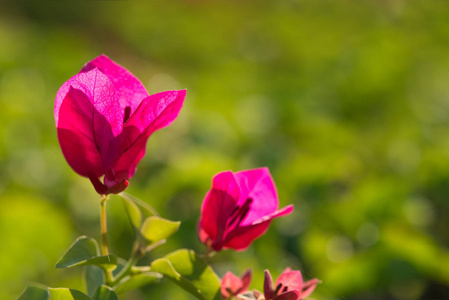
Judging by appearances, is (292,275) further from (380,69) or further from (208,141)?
(380,69)

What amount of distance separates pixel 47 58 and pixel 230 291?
2471 millimetres

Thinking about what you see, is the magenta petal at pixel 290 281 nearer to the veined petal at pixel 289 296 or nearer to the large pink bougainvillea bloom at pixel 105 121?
the veined petal at pixel 289 296

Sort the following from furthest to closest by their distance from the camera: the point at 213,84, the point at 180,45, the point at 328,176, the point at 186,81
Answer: the point at 180,45, the point at 186,81, the point at 213,84, the point at 328,176

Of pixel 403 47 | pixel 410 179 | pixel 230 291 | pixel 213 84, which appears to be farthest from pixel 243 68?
pixel 230 291

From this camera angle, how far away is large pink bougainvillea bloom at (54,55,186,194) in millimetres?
448

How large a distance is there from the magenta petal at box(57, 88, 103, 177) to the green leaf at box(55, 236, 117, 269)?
0.05 metres

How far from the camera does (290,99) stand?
1.95 m

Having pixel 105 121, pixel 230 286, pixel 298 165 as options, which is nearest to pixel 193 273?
pixel 230 286

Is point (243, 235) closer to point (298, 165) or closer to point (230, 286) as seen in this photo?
point (230, 286)

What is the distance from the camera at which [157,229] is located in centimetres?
52

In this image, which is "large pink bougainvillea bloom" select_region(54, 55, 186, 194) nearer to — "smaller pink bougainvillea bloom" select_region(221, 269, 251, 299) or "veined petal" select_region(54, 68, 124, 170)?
"veined petal" select_region(54, 68, 124, 170)

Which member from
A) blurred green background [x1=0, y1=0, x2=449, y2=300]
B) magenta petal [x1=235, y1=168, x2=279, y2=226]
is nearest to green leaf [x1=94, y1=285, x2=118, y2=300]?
magenta petal [x1=235, y1=168, x2=279, y2=226]

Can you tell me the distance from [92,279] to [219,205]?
13 cm

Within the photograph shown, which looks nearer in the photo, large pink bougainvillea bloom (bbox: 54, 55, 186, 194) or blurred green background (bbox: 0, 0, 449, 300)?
large pink bougainvillea bloom (bbox: 54, 55, 186, 194)
